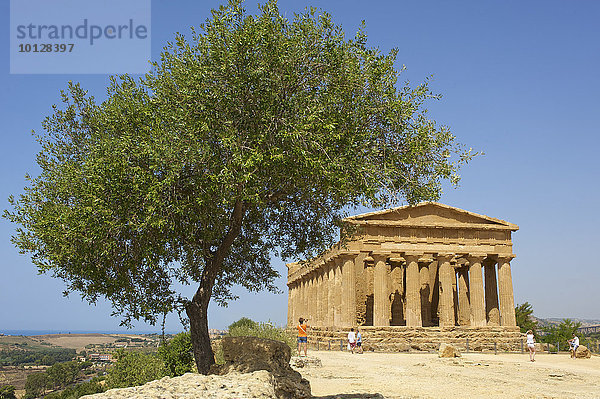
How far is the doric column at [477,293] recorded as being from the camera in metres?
37.7

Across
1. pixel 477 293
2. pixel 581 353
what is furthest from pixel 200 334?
pixel 477 293

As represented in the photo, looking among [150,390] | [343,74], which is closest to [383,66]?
[343,74]

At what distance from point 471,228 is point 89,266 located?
32.6 metres

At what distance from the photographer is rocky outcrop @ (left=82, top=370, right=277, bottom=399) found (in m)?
9.52

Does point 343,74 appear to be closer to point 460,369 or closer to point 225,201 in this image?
point 225,201

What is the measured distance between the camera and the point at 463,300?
42.9m

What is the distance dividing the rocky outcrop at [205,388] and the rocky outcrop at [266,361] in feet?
1.87

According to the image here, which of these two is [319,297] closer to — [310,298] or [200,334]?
[310,298]

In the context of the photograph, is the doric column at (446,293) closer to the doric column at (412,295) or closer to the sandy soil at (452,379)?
the doric column at (412,295)

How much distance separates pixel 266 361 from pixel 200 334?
167cm

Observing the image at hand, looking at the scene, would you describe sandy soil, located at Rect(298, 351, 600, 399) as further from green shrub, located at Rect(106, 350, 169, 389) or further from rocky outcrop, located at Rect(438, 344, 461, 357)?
green shrub, located at Rect(106, 350, 169, 389)

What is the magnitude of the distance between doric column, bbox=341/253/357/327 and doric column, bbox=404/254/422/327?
401 centimetres

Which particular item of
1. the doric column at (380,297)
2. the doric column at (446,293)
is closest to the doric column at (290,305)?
the doric column at (380,297)

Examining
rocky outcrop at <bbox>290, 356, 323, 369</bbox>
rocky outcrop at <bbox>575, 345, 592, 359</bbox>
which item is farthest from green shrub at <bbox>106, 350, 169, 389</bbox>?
rocky outcrop at <bbox>575, 345, 592, 359</bbox>
